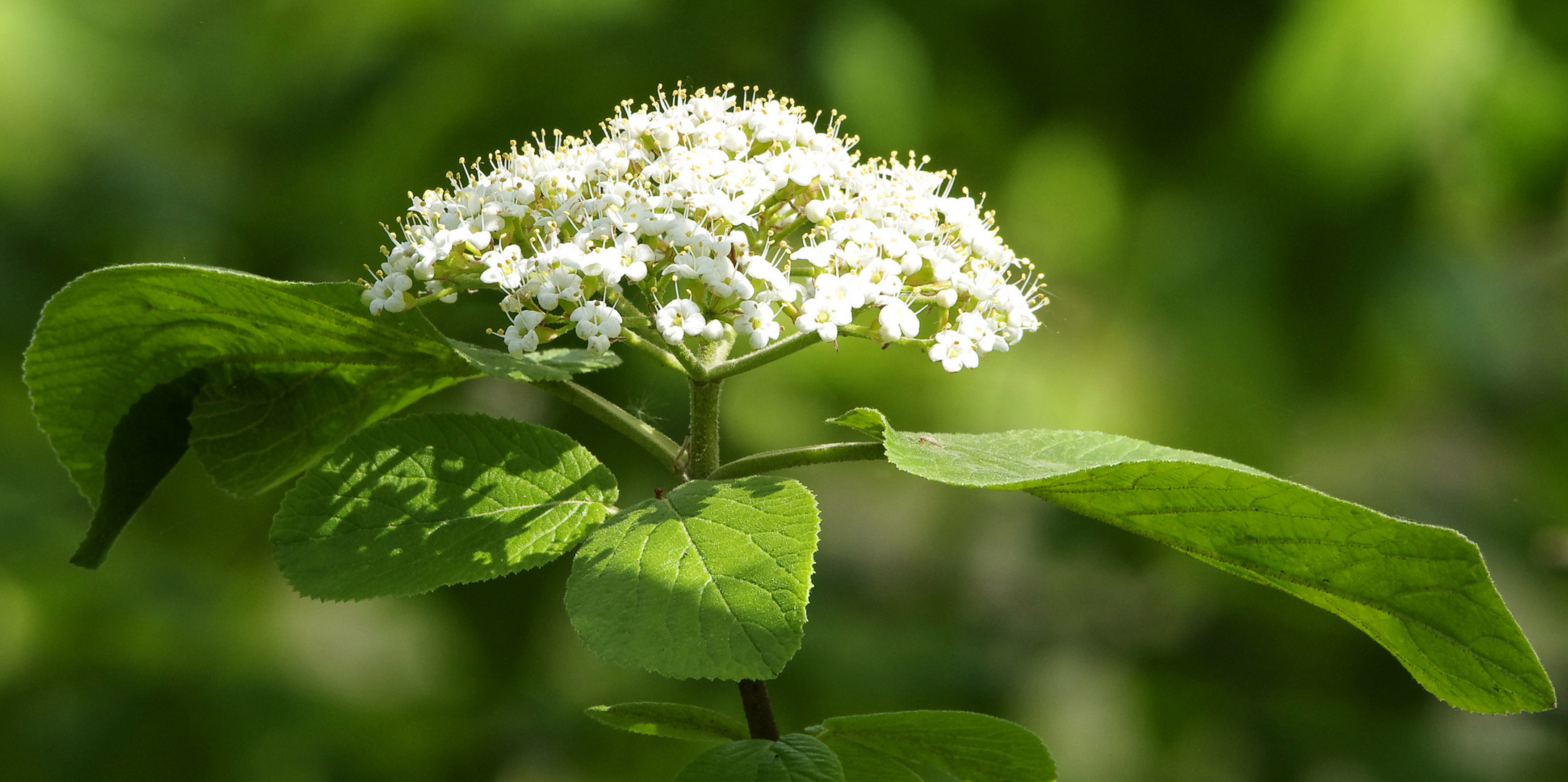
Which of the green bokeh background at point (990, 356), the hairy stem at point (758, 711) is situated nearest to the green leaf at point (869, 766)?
the hairy stem at point (758, 711)

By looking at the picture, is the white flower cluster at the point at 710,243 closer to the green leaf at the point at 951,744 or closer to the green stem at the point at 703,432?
the green stem at the point at 703,432

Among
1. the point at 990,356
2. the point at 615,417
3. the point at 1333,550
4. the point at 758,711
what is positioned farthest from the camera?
the point at 990,356

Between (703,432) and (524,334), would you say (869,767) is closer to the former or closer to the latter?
(703,432)

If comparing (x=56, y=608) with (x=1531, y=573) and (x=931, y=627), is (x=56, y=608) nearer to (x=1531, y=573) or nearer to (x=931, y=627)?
(x=931, y=627)

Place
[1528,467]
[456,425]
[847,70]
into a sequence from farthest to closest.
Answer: [1528,467] < [847,70] < [456,425]

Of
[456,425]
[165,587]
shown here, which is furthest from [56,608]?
[456,425]

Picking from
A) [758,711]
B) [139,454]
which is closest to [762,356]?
[758,711]

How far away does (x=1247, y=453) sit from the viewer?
3297 mm

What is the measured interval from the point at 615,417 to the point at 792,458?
154mm

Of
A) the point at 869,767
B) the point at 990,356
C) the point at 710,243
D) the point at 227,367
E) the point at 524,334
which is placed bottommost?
the point at 990,356

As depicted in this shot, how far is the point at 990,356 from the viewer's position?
321 centimetres

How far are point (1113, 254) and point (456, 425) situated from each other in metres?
2.80

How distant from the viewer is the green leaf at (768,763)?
0.78 meters

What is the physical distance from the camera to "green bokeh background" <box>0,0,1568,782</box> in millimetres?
3127
